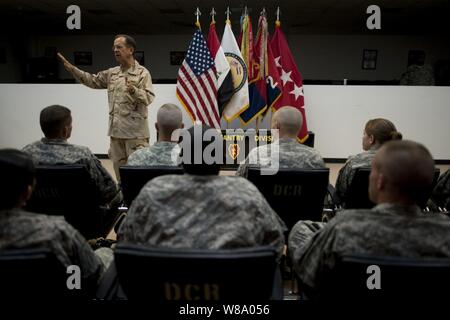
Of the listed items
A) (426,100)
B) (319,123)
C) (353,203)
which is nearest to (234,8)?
(319,123)

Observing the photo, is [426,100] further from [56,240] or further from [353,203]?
[56,240]

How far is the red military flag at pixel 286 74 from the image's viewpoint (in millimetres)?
4914

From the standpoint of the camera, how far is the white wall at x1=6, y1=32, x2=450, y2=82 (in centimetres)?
1046

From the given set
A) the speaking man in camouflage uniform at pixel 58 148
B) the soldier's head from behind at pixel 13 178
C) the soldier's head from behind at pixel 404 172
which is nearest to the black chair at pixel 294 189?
the soldier's head from behind at pixel 404 172

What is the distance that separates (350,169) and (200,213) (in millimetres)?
1420

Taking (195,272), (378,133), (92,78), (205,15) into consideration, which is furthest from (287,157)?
(205,15)

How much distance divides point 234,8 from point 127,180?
21.5 feet

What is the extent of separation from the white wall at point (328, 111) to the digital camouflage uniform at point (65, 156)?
3614 millimetres

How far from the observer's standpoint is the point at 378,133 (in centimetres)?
235

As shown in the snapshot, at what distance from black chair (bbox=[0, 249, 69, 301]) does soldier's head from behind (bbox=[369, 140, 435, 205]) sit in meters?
0.98

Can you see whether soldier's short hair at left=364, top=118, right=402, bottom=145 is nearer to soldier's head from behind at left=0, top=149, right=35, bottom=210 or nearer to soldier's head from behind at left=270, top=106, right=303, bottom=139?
soldier's head from behind at left=270, top=106, right=303, bottom=139

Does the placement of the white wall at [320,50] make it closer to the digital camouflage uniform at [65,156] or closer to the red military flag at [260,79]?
the red military flag at [260,79]

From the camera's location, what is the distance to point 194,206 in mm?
1222

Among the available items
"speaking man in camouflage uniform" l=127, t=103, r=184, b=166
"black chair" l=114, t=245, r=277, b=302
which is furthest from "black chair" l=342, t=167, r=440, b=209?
"black chair" l=114, t=245, r=277, b=302
